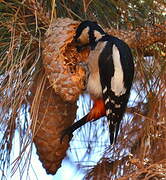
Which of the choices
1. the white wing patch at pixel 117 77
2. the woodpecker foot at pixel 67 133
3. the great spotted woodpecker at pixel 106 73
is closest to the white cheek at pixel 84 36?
the great spotted woodpecker at pixel 106 73

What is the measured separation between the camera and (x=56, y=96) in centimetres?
197

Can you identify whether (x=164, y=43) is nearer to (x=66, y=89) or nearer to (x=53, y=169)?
(x=66, y=89)

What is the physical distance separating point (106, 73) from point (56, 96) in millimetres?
261

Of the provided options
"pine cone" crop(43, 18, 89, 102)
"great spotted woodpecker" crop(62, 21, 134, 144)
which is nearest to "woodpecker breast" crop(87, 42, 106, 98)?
"great spotted woodpecker" crop(62, 21, 134, 144)

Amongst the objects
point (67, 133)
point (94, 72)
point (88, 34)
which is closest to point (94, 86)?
point (94, 72)

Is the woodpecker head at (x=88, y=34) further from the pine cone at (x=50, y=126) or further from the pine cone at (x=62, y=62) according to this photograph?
the pine cone at (x=50, y=126)

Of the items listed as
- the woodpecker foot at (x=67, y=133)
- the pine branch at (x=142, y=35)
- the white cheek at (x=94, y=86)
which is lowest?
the woodpecker foot at (x=67, y=133)

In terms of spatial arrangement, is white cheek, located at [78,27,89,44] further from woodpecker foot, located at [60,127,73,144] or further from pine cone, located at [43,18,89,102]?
woodpecker foot, located at [60,127,73,144]

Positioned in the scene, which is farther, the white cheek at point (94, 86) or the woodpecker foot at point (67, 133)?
the white cheek at point (94, 86)

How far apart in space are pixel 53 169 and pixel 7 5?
1.70 ft

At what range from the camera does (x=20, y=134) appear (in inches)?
72.7

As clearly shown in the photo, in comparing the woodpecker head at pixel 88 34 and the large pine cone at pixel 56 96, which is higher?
the woodpecker head at pixel 88 34

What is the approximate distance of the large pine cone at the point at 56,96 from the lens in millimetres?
1887

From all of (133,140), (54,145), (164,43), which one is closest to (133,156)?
(133,140)
